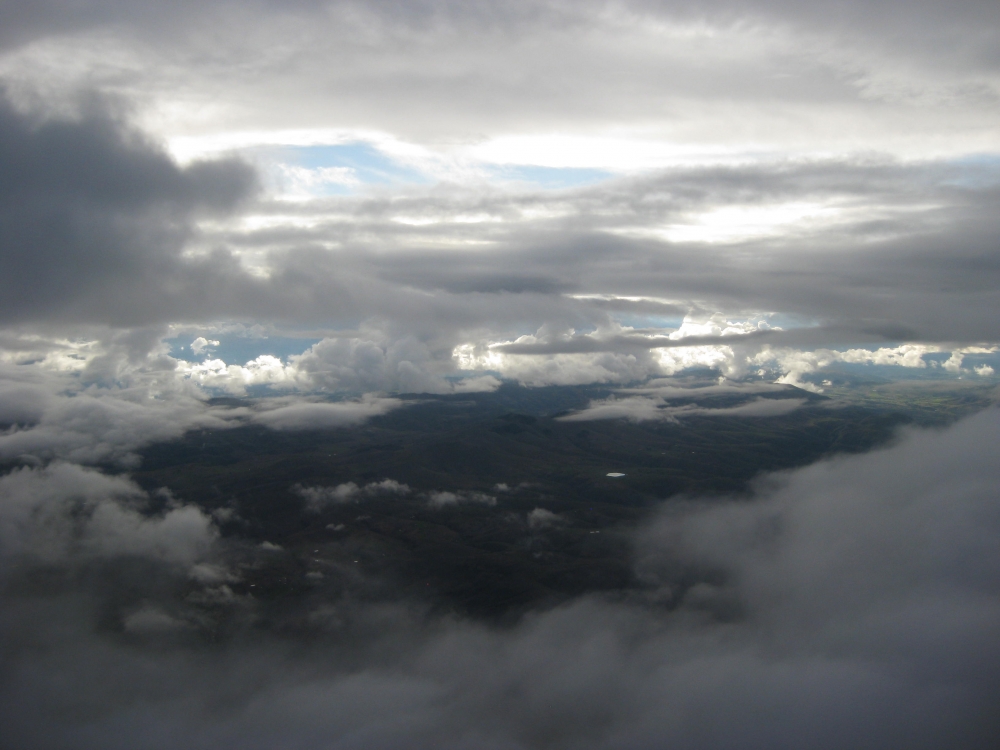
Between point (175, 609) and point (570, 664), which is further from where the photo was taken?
point (175, 609)

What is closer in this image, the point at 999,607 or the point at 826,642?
the point at 999,607

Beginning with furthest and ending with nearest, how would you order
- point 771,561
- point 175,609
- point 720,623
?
point 771,561 < point 175,609 < point 720,623

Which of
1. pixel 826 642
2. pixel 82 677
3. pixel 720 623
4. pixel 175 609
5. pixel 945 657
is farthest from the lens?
pixel 175 609

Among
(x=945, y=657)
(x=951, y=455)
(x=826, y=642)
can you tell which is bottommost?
(x=826, y=642)

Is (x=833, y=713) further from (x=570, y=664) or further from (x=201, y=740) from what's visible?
(x=201, y=740)

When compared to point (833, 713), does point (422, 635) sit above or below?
below

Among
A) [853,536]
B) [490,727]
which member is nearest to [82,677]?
[490,727]

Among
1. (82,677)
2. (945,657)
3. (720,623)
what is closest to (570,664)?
(720,623)

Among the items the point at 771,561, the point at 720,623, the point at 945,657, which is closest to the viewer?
the point at 945,657

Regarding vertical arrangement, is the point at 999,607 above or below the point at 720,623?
above

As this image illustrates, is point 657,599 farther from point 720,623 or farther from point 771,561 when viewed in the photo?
point 771,561
